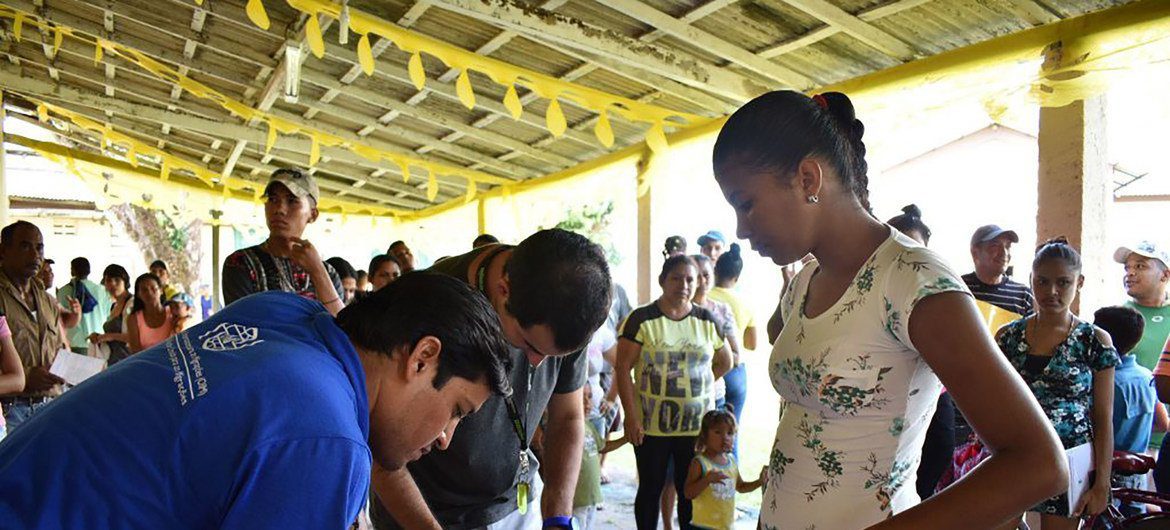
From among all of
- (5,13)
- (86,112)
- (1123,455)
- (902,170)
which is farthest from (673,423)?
(86,112)

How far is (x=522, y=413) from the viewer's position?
6.12 ft

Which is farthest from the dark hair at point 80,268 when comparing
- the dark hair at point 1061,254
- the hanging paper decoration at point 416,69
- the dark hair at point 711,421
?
the dark hair at point 1061,254

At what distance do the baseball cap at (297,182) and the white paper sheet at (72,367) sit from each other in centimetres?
130

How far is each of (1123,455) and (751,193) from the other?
2.89 m

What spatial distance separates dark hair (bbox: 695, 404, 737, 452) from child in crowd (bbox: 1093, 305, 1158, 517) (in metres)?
1.63

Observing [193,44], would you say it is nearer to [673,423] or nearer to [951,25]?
[673,423]

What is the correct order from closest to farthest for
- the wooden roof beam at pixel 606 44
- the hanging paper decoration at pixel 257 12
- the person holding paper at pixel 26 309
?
1. the person holding paper at pixel 26 309
2. the hanging paper decoration at pixel 257 12
3. the wooden roof beam at pixel 606 44

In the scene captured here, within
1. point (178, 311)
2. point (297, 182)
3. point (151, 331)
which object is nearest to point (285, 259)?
point (297, 182)

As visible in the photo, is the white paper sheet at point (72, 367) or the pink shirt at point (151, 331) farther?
the pink shirt at point (151, 331)

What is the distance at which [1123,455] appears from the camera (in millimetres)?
3168

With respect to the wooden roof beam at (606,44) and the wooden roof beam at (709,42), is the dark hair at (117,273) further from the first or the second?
the wooden roof beam at (709,42)

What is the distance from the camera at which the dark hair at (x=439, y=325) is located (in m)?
0.99

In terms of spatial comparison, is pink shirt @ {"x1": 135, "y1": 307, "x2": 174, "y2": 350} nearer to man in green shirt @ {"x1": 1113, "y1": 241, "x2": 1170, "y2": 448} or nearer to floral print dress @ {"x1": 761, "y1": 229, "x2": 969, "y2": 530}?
floral print dress @ {"x1": 761, "y1": 229, "x2": 969, "y2": 530}

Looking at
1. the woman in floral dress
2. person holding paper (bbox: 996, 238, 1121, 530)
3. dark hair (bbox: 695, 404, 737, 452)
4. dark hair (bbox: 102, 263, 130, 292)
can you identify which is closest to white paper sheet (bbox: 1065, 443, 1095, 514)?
person holding paper (bbox: 996, 238, 1121, 530)
